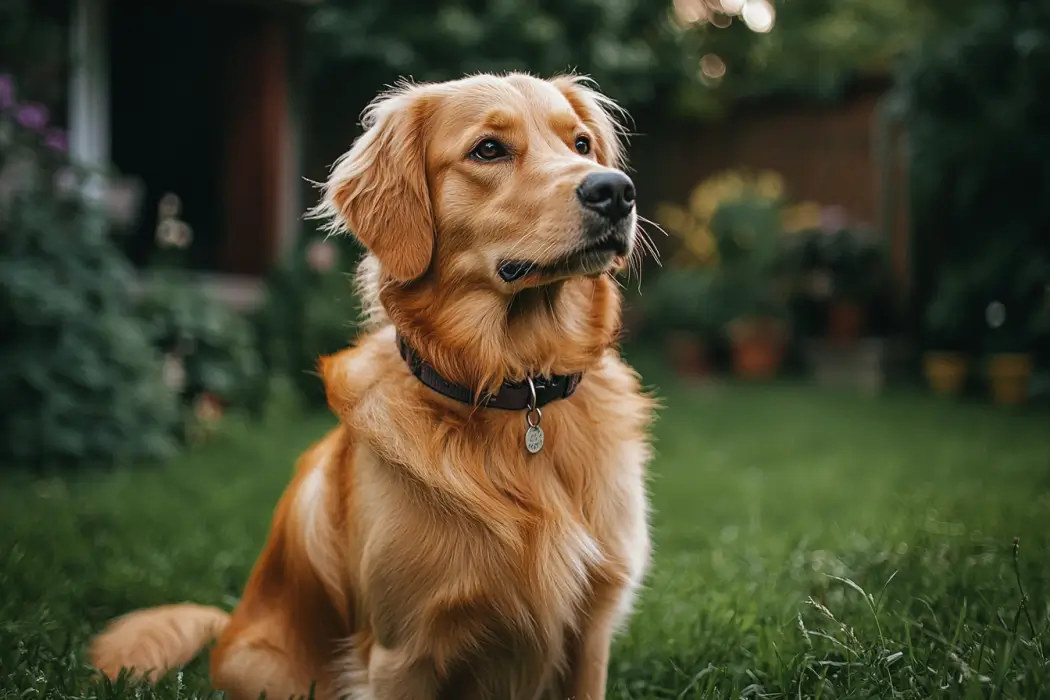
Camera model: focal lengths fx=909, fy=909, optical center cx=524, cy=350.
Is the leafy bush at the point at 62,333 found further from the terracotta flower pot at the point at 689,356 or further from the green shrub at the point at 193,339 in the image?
the terracotta flower pot at the point at 689,356

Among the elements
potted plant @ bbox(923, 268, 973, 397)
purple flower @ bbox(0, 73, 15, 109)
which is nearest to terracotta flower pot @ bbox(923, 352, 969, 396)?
potted plant @ bbox(923, 268, 973, 397)

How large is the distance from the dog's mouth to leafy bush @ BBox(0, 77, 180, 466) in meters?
3.70

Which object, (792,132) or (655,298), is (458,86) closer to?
(655,298)

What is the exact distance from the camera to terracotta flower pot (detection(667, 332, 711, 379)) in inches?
381

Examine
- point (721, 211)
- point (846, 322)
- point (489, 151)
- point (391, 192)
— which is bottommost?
point (846, 322)

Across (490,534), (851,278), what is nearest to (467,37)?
(851,278)

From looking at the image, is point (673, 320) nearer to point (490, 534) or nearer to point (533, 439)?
point (533, 439)

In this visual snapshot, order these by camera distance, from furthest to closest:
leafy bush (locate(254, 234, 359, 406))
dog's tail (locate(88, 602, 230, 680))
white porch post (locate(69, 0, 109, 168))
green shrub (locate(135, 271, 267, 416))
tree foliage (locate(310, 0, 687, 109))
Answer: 1. tree foliage (locate(310, 0, 687, 109))
2. leafy bush (locate(254, 234, 359, 406))
3. white porch post (locate(69, 0, 109, 168))
4. green shrub (locate(135, 271, 267, 416))
5. dog's tail (locate(88, 602, 230, 680))

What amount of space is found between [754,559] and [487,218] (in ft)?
5.75

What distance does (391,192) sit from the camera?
86.0 inches

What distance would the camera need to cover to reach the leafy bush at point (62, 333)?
15.8 feet

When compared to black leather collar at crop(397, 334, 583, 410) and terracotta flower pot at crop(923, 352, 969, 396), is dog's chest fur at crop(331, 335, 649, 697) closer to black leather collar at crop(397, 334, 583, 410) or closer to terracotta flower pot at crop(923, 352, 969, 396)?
black leather collar at crop(397, 334, 583, 410)

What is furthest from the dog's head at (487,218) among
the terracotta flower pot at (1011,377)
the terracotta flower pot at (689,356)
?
the terracotta flower pot at (689,356)

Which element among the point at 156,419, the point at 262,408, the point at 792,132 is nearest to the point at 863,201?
the point at 792,132
